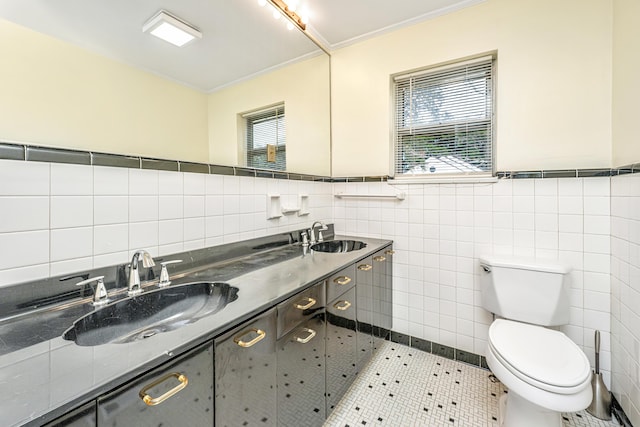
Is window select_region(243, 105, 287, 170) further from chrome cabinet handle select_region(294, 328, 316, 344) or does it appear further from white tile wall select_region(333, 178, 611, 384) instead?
chrome cabinet handle select_region(294, 328, 316, 344)

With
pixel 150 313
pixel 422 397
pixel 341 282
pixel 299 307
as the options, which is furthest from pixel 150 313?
pixel 422 397

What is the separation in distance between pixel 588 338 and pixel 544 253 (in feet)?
1.74

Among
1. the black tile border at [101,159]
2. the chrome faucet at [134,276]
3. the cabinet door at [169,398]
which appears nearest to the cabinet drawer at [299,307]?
the cabinet door at [169,398]

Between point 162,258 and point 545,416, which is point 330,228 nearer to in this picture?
point 162,258

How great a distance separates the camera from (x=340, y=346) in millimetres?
1463

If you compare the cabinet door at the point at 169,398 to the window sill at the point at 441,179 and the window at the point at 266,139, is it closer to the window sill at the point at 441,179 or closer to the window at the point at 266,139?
the window at the point at 266,139

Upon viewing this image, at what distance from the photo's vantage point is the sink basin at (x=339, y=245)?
214 centimetres

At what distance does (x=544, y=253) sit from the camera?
171 centimetres

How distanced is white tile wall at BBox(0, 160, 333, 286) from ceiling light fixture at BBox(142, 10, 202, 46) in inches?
28.3

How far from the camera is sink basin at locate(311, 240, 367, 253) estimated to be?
7.04ft

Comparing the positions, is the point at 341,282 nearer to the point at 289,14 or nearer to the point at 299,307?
the point at 299,307

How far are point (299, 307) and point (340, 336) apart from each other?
0.45 meters

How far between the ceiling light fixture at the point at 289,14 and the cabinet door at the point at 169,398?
84.3 inches

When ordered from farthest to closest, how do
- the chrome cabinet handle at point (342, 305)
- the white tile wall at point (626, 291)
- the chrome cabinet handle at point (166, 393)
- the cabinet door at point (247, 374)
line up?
the chrome cabinet handle at point (342, 305), the white tile wall at point (626, 291), the cabinet door at point (247, 374), the chrome cabinet handle at point (166, 393)
